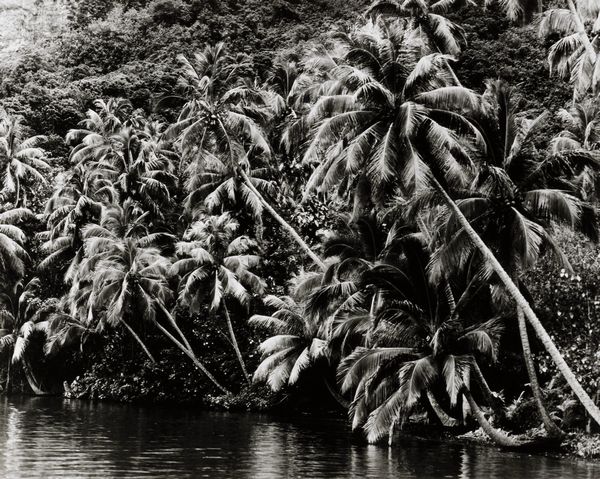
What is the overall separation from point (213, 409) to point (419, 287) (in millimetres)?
17561

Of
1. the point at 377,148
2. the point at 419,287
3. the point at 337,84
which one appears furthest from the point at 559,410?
the point at 337,84

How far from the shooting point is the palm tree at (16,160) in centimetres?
5106

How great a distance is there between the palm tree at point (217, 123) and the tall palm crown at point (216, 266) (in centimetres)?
193

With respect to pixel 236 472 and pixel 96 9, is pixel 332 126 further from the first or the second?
pixel 96 9

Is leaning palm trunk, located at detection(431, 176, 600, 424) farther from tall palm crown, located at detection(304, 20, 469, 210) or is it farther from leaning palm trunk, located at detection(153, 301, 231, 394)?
leaning palm trunk, located at detection(153, 301, 231, 394)

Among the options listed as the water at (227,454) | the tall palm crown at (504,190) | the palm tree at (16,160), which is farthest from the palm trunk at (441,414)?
the palm tree at (16,160)

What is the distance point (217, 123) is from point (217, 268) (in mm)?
6843

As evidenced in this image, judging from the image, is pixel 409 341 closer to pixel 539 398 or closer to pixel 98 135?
pixel 539 398

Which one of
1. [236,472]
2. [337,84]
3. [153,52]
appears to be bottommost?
[236,472]

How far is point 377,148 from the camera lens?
22.8 meters

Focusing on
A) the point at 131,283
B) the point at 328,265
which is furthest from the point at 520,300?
the point at 131,283

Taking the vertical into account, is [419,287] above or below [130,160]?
below

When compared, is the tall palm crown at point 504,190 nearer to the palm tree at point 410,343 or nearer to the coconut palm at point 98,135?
the palm tree at point 410,343

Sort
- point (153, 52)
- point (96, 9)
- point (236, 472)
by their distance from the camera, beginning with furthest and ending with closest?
point (96, 9)
point (153, 52)
point (236, 472)
